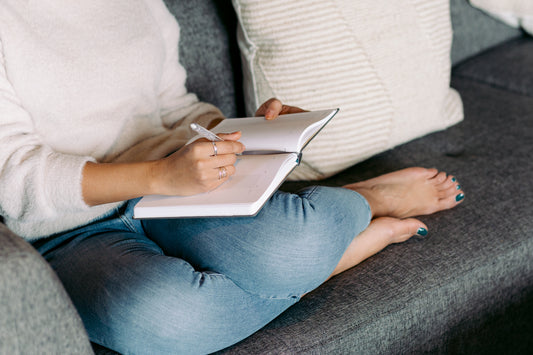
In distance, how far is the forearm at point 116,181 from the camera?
0.80 m

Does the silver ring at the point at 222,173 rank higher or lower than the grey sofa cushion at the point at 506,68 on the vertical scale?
higher

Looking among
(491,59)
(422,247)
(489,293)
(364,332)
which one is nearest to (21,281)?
(364,332)

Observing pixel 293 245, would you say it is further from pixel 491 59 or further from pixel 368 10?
pixel 491 59

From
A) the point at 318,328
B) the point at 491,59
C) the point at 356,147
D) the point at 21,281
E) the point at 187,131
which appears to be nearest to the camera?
the point at 21,281

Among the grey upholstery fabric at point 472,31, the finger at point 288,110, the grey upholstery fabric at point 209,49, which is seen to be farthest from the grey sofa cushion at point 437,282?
the grey upholstery fabric at point 472,31

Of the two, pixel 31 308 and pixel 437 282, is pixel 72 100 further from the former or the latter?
pixel 437 282

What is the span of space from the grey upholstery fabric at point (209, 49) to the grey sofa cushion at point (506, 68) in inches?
32.7

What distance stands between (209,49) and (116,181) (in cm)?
58

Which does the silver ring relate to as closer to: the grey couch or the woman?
the woman

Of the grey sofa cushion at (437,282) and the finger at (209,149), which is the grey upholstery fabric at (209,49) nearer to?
the grey sofa cushion at (437,282)

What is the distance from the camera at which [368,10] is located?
1.16m

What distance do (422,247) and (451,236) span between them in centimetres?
7

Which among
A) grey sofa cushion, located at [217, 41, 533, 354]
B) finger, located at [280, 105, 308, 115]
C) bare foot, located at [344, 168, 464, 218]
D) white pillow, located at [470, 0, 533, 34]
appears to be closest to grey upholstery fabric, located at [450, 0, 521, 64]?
white pillow, located at [470, 0, 533, 34]

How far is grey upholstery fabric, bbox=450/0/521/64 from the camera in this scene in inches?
66.2
